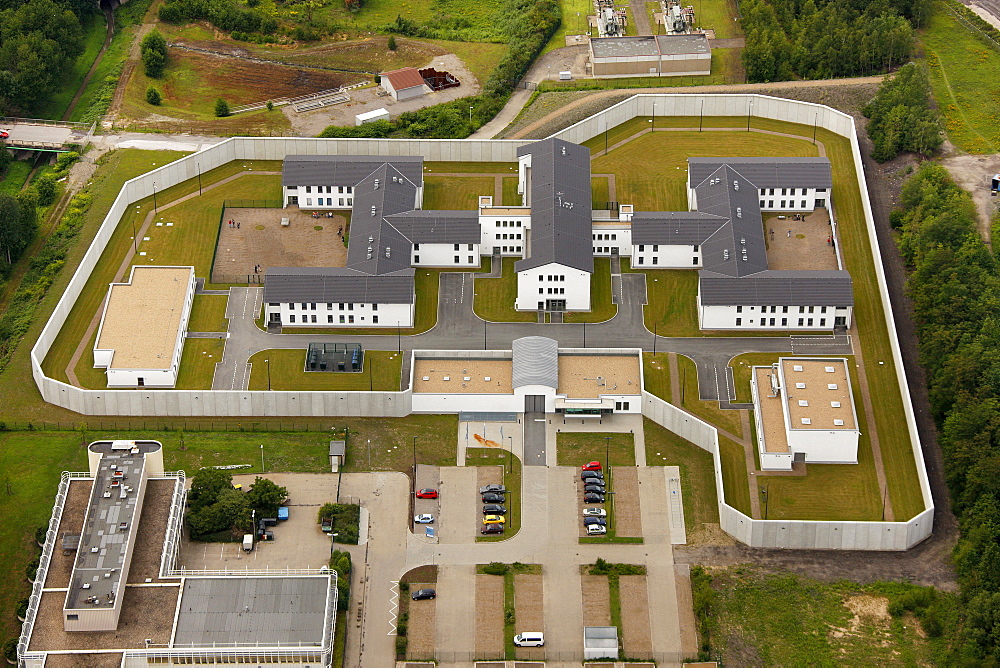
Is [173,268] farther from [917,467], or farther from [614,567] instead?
[917,467]

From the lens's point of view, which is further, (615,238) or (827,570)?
(615,238)

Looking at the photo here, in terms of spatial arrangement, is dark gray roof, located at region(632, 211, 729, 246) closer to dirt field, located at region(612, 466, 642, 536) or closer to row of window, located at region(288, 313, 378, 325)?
row of window, located at region(288, 313, 378, 325)

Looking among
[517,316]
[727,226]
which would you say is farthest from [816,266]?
[517,316]

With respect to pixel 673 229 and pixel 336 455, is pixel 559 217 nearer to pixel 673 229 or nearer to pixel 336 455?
pixel 673 229

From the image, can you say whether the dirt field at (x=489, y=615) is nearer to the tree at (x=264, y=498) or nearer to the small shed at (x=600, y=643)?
the small shed at (x=600, y=643)

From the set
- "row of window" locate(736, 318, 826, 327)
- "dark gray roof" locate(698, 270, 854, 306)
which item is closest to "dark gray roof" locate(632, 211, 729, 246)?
"dark gray roof" locate(698, 270, 854, 306)

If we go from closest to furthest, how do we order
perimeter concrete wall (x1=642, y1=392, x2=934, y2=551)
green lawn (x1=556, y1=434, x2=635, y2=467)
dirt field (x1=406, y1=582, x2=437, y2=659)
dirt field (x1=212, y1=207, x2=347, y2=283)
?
1. dirt field (x1=406, y1=582, x2=437, y2=659)
2. perimeter concrete wall (x1=642, y1=392, x2=934, y2=551)
3. green lawn (x1=556, y1=434, x2=635, y2=467)
4. dirt field (x1=212, y1=207, x2=347, y2=283)

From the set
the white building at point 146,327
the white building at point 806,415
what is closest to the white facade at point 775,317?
the white building at point 806,415
